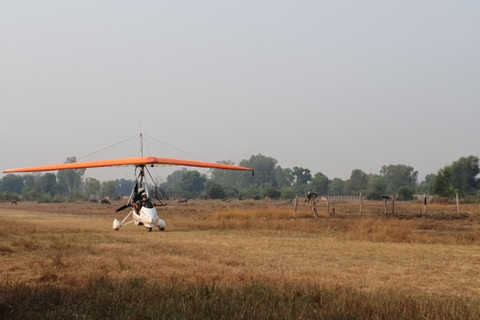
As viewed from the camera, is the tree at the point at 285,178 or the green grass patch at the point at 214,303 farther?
the tree at the point at 285,178

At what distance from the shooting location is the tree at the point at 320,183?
14859 cm

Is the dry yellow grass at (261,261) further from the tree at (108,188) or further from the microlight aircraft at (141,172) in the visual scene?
the tree at (108,188)

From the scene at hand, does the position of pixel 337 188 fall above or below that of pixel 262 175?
below

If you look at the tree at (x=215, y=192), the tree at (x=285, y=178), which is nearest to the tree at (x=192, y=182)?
the tree at (x=285, y=178)

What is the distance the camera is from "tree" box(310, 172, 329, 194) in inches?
5850

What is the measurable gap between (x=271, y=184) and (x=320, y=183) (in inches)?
1220

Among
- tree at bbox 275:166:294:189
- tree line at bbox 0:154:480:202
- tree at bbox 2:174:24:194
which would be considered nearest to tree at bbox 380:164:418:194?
tree line at bbox 0:154:480:202

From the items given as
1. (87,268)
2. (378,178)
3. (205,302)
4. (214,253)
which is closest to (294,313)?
(205,302)

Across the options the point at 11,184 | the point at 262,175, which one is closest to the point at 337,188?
the point at 262,175

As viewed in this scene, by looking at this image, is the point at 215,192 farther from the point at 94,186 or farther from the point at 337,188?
the point at 337,188

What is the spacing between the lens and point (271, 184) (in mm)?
178125

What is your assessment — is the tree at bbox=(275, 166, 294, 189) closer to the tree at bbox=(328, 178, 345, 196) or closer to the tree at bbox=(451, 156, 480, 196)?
the tree at bbox=(328, 178, 345, 196)

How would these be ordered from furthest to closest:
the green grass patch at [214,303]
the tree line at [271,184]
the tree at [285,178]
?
the tree at [285,178] < the tree line at [271,184] < the green grass patch at [214,303]

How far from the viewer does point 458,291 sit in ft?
30.7
